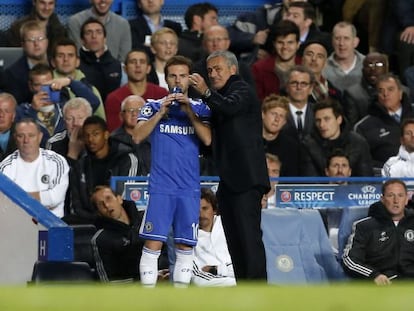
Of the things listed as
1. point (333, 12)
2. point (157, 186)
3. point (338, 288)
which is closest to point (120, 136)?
point (157, 186)

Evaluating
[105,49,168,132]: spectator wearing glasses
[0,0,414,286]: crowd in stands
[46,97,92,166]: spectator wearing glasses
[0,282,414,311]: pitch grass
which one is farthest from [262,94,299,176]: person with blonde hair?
[0,282,414,311]: pitch grass

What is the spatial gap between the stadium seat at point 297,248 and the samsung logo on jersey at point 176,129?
201cm

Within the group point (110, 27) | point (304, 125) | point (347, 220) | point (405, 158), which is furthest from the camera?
point (110, 27)

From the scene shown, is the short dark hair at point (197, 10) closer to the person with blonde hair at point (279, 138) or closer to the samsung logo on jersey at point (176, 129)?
the person with blonde hair at point (279, 138)

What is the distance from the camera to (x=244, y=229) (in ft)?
25.5

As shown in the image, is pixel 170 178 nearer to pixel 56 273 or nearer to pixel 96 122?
pixel 96 122

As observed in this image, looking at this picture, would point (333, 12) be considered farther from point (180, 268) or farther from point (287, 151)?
point (180, 268)

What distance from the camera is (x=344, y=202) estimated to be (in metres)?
10.2

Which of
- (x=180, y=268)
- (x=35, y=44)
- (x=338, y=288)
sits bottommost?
(x=180, y=268)

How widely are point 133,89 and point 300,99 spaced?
62.8 inches

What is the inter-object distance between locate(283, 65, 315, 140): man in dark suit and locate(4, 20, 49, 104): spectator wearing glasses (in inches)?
97.2

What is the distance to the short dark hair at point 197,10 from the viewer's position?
1330cm

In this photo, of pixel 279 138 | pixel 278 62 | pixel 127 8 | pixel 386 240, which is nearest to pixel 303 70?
pixel 278 62

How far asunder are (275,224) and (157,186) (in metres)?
2.03
